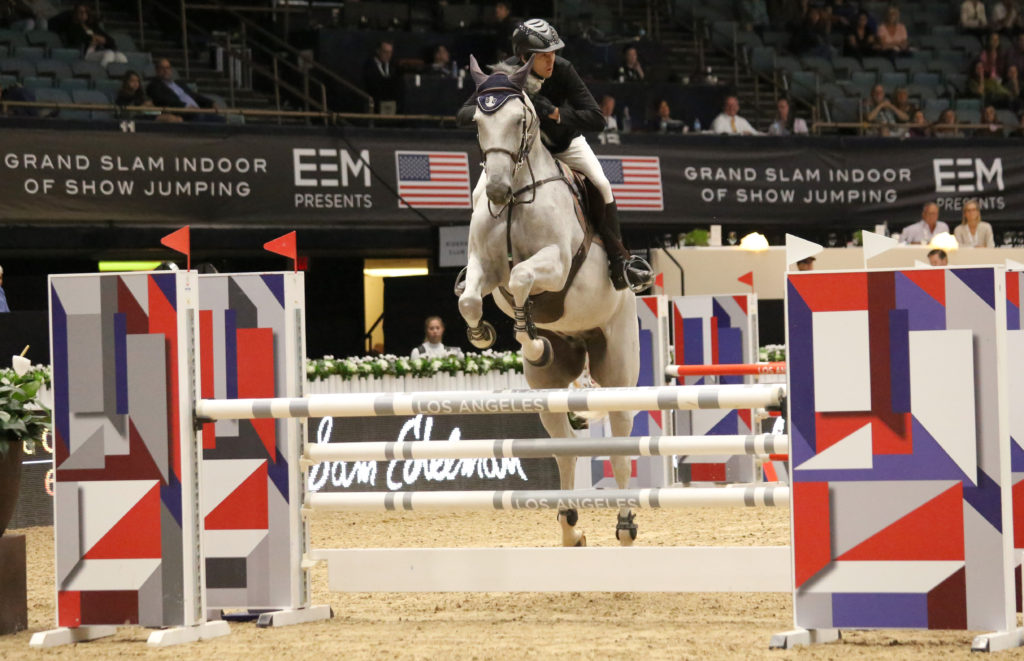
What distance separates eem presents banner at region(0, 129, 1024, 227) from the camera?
36.2 feet

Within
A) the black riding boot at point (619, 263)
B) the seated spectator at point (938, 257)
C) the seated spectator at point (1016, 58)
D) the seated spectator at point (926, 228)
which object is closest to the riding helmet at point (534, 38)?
the black riding boot at point (619, 263)

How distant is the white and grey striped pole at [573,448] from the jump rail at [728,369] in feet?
9.24

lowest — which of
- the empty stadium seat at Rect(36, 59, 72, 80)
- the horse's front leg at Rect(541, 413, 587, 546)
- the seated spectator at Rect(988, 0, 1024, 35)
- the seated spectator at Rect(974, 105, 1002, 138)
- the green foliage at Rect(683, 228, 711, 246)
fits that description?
the horse's front leg at Rect(541, 413, 587, 546)

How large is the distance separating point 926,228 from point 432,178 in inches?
178

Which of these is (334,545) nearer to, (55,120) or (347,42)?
(55,120)

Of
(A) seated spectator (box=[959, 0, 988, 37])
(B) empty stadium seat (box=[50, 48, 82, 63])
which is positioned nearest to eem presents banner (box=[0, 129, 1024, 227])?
(B) empty stadium seat (box=[50, 48, 82, 63])

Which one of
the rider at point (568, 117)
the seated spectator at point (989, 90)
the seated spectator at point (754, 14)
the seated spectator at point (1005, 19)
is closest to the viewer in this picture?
the rider at point (568, 117)

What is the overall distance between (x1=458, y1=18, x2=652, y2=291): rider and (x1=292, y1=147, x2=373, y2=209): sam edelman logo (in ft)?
19.1

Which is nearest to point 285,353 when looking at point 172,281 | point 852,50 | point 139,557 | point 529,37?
point 172,281

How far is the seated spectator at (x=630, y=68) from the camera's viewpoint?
14.8 m

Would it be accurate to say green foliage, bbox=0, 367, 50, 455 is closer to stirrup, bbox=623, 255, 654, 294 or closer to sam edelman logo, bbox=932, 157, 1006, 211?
stirrup, bbox=623, 255, 654, 294

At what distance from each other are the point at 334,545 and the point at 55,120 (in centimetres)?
518

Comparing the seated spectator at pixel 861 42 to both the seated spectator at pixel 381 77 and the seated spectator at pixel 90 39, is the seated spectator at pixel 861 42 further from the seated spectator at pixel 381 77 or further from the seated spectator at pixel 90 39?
the seated spectator at pixel 90 39

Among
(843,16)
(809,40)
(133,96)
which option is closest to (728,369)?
(133,96)
